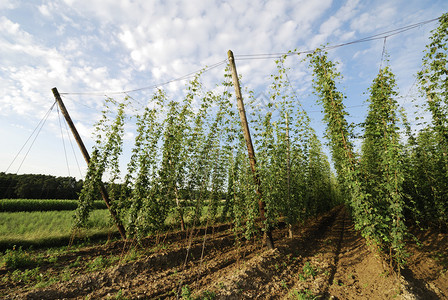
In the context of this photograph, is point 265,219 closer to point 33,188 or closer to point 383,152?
point 383,152

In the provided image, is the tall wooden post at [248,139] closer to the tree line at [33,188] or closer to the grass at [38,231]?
the grass at [38,231]

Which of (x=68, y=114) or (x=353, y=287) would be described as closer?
(x=353, y=287)

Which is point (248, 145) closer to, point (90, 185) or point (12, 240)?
point (90, 185)

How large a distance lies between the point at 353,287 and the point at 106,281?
6607 millimetres

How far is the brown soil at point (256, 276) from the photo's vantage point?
4.46 meters

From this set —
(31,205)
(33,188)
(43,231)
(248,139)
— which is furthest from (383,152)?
(33,188)

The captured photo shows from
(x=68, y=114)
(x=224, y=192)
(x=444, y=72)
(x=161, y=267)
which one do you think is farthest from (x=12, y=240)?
(x=444, y=72)

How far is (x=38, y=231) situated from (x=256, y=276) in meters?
10.9

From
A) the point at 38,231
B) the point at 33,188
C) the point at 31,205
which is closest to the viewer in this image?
the point at 38,231

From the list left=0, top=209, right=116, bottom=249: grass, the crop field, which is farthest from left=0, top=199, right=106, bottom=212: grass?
the crop field

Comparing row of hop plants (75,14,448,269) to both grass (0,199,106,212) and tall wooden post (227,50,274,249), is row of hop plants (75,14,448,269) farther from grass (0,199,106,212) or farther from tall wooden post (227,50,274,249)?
grass (0,199,106,212)

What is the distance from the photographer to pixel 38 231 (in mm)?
9266

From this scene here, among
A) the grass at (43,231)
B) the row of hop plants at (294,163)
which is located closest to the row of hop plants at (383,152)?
the row of hop plants at (294,163)

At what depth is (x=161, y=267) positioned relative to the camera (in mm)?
6359
